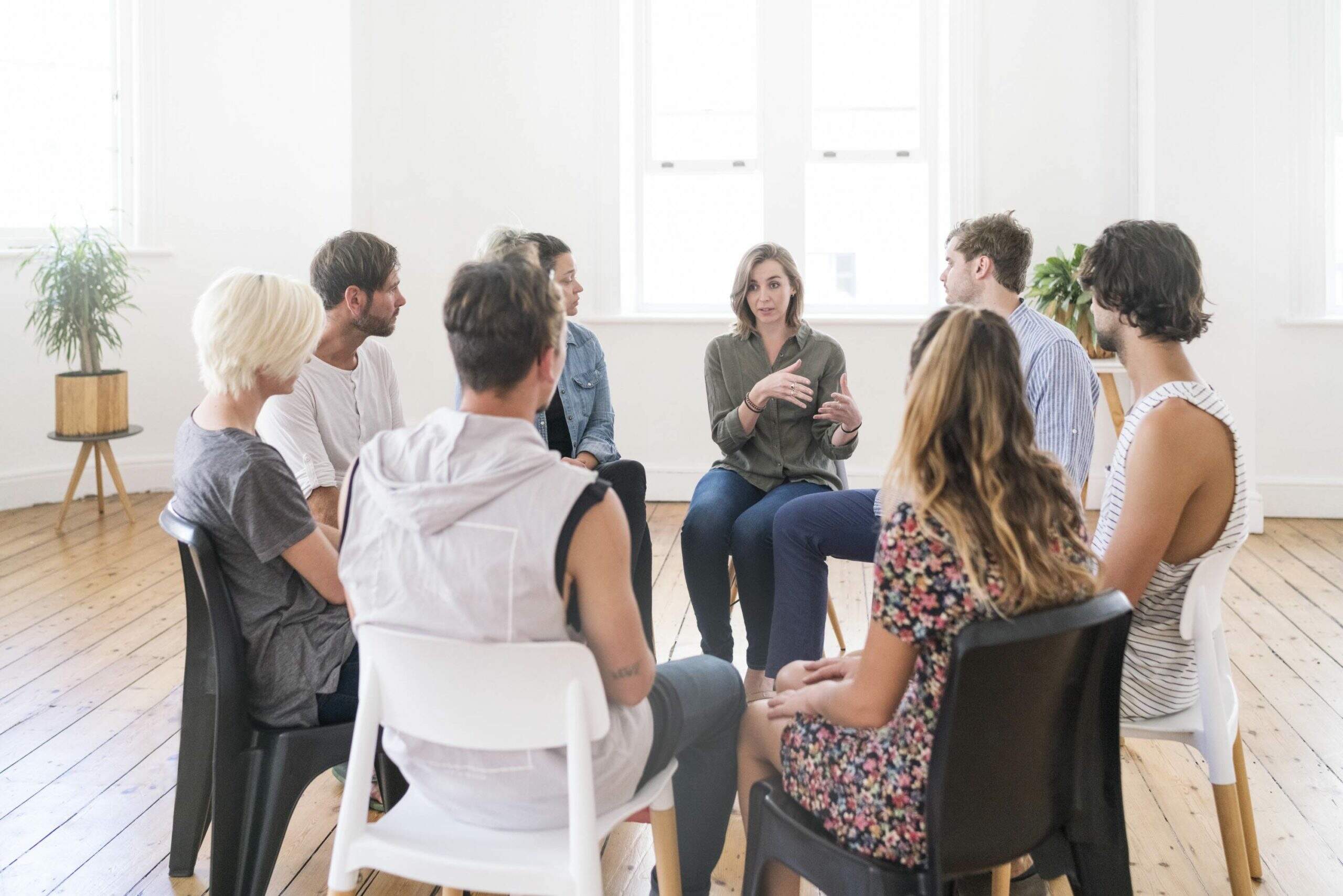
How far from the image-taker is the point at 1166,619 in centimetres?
218

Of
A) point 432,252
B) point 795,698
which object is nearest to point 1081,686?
point 795,698

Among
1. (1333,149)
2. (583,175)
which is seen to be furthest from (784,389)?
(1333,149)

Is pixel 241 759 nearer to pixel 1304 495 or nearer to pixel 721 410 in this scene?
pixel 721 410

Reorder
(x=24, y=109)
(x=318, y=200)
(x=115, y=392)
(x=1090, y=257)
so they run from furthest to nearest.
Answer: (x=318, y=200) → (x=24, y=109) → (x=115, y=392) → (x=1090, y=257)

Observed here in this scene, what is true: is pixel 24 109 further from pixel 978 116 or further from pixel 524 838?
pixel 524 838

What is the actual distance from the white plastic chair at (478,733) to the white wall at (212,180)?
501 centimetres

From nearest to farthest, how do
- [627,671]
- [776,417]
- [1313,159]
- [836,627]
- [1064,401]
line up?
[627,671]
[1064,401]
[776,417]
[836,627]
[1313,159]

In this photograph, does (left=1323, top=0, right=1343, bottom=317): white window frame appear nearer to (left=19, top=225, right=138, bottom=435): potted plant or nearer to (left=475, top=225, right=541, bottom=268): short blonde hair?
(left=475, top=225, right=541, bottom=268): short blonde hair

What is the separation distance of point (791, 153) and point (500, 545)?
474cm

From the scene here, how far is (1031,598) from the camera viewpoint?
1.55 metres

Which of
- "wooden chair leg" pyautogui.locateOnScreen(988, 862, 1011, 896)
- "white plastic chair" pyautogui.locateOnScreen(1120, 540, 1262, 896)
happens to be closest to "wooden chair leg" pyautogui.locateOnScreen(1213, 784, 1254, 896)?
"white plastic chair" pyautogui.locateOnScreen(1120, 540, 1262, 896)

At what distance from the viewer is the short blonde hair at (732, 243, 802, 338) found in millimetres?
3455

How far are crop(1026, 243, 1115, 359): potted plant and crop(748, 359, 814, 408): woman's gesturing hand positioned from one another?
2.25 meters

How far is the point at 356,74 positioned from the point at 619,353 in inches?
73.4
